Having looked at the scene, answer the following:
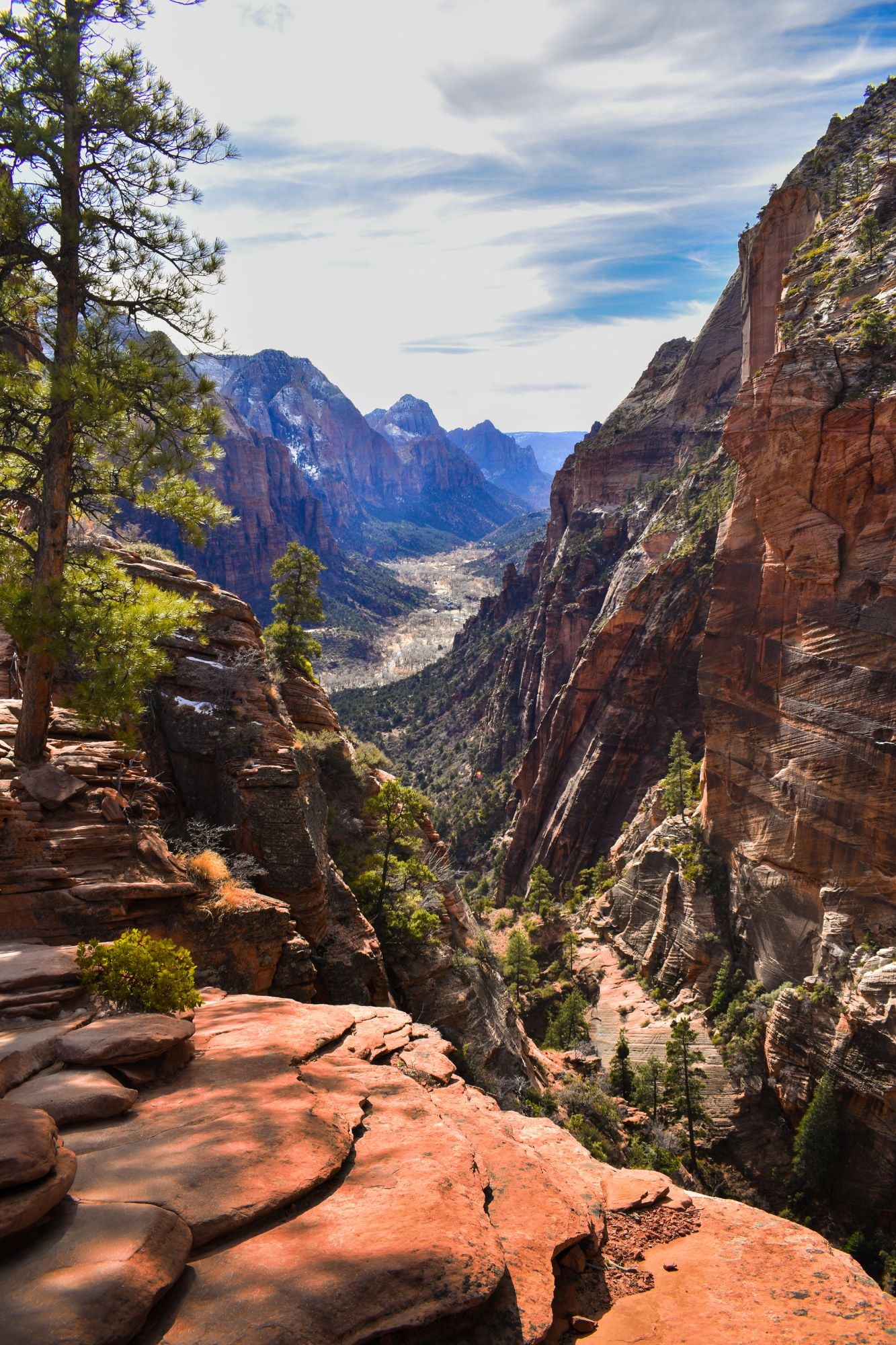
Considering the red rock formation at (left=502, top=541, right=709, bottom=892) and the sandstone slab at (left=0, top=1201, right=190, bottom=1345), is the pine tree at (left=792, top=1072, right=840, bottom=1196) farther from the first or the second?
the red rock formation at (left=502, top=541, right=709, bottom=892)

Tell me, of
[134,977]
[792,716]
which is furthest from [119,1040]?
[792,716]

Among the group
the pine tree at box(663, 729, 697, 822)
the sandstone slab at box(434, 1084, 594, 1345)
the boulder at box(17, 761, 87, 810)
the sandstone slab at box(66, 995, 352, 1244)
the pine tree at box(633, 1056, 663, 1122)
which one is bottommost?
the pine tree at box(633, 1056, 663, 1122)

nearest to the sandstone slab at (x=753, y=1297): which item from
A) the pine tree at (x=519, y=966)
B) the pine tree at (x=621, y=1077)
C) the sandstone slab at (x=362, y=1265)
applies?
the sandstone slab at (x=362, y=1265)

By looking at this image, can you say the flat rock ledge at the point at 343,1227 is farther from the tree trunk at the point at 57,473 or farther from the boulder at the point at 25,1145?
the tree trunk at the point at 57,473

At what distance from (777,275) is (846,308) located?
57.5 feet

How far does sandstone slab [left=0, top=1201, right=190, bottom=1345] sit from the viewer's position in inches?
132

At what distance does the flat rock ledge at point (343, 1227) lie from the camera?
3852 mm

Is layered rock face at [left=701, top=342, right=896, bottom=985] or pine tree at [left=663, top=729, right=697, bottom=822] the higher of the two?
layered rock face at [left=701, top=342, right=896, bottom=985]

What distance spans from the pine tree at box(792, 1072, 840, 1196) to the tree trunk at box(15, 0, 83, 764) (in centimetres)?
2794

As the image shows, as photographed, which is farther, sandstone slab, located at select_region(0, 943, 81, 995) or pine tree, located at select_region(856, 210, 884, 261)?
pine tree, located at select_region(856, 210, 884, 261)

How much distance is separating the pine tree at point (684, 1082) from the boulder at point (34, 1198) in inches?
1111

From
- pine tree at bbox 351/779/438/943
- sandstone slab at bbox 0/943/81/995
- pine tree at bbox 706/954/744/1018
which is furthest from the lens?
pine tree at bbox 706/954/744/1018

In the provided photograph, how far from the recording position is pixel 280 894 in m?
14.6

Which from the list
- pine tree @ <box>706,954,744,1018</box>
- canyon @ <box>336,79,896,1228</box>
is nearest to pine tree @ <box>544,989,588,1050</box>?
canyon @ <box>336,79,896,1228</box>
